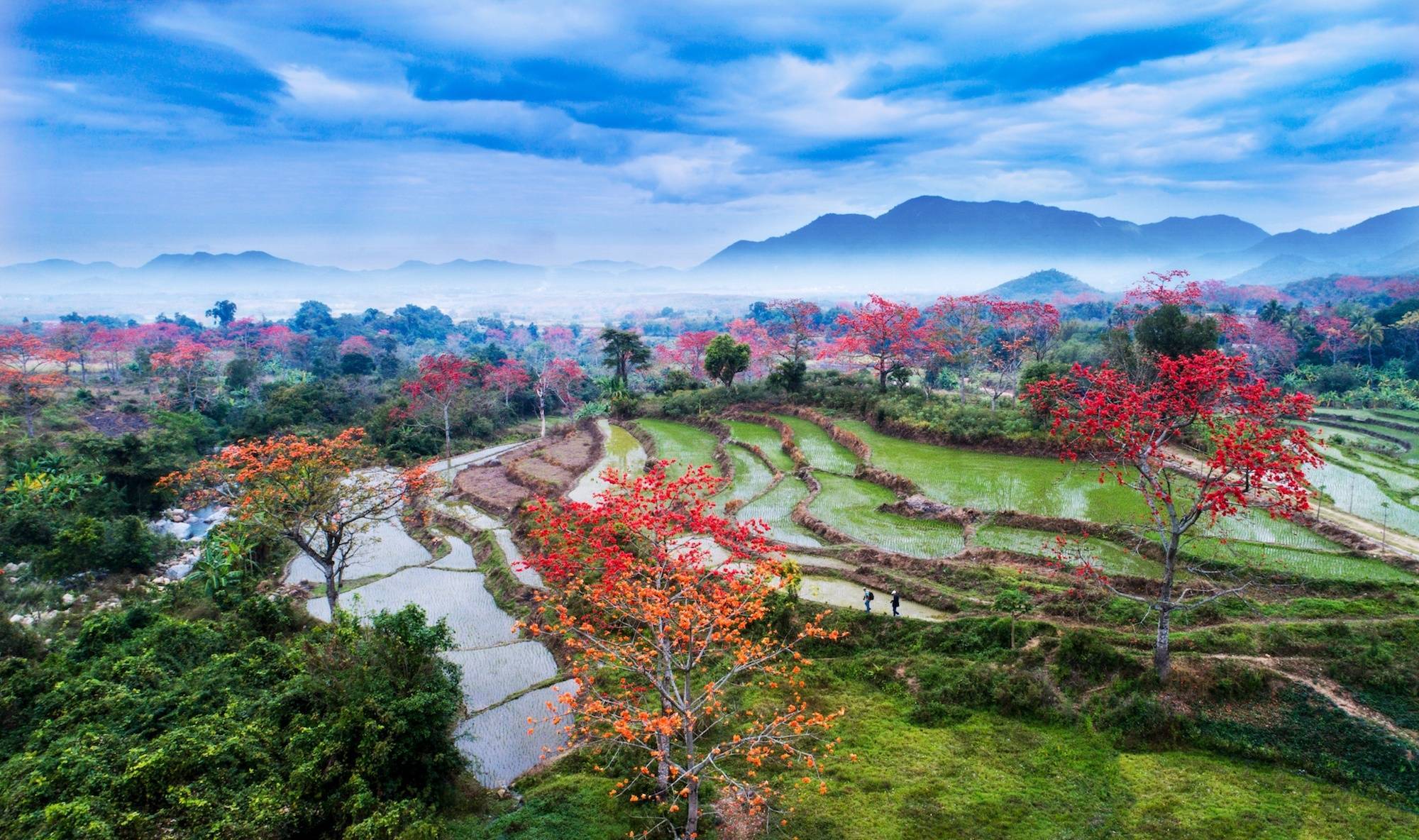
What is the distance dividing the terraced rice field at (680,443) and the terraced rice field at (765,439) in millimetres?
1371

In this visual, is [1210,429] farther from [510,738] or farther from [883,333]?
[883,333]

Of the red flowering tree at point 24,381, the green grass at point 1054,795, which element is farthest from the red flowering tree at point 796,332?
the red flowering tree at point 24,381

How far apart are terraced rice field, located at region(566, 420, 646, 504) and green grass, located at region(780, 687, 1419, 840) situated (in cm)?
1601

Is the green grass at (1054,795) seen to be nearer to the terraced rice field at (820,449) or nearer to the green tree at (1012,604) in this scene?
the green tree at (1012,604)

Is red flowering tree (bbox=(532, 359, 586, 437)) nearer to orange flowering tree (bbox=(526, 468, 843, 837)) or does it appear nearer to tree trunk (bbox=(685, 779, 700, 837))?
orange flowering tree (bbox=(526, 468, 843, 837))

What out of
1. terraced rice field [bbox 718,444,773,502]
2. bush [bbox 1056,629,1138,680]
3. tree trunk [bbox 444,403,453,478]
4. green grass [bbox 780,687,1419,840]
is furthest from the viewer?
tree trunk [bbox 444,403,453,478]

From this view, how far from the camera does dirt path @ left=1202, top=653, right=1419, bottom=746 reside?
33.1 ft

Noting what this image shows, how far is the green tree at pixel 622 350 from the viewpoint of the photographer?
46.5 m

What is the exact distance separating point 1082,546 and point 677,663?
40.5 ft

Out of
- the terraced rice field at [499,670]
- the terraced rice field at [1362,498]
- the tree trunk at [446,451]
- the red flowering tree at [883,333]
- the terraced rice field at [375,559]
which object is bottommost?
the terraced rice field at [375,559]

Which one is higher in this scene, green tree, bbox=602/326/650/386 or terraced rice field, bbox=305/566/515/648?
green tree, bbox=602/326/650/386

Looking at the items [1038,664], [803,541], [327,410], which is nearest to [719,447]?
[803,541]

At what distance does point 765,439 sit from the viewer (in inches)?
1298

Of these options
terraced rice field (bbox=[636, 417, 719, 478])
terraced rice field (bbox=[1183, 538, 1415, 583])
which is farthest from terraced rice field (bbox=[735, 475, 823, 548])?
Result: terraced rice field (bbox=[1183, 538, 1415, 583])
